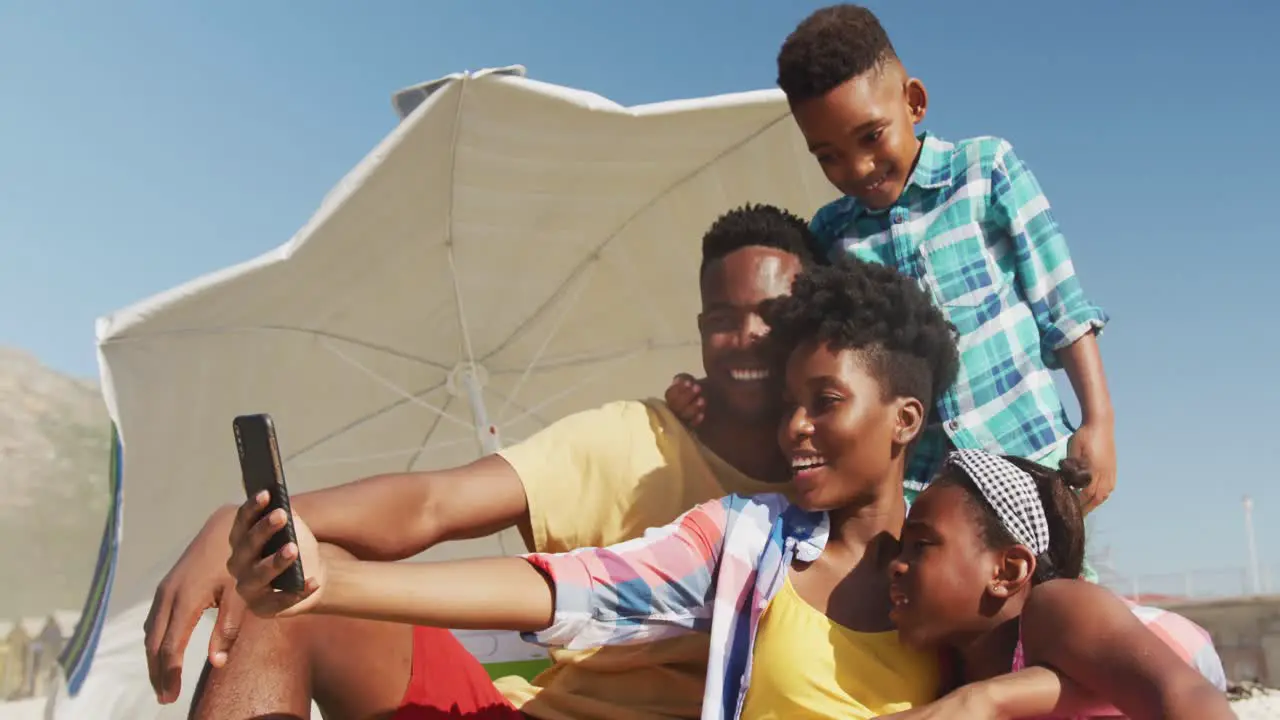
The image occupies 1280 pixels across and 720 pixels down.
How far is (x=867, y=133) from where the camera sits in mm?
2658

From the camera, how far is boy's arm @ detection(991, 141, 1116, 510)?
2545mm

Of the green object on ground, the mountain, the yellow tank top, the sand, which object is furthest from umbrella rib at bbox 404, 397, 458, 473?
the mountain

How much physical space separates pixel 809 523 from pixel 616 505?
0.43m

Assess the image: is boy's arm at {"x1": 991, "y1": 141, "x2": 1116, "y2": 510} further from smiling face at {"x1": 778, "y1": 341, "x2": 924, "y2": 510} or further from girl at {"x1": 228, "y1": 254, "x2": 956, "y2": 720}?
smiling face at {"x1": 778, "y1": 341, "x2": 924, "y2": 510}

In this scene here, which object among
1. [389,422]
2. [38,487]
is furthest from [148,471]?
[38,487]

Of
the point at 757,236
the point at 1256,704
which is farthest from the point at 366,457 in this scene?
the point at 1256,704

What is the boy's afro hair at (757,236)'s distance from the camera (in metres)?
2.77

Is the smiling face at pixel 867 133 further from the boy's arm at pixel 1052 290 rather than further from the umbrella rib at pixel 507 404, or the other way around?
the umbrella rib at pixel 507 404

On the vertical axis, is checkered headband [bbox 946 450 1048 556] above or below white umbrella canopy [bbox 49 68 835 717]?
below

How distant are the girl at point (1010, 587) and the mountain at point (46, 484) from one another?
63676mm

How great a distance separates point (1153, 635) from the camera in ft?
5.70

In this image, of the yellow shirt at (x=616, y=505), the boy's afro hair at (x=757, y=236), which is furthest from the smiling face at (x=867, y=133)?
the yellow shirt at (x=616, y=505)

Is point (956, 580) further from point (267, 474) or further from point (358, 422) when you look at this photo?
point (358, 422)

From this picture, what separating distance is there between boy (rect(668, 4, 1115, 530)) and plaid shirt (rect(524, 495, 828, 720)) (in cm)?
47
